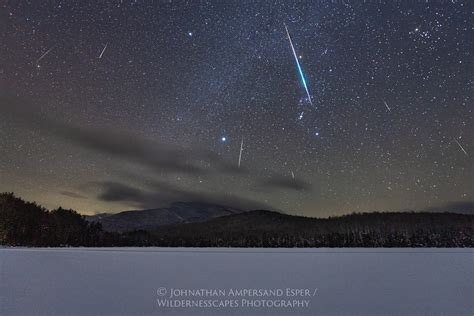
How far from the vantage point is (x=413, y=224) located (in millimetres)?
11461

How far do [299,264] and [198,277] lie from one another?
192 centimetres

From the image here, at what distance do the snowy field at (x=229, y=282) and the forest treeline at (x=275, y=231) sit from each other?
70cm

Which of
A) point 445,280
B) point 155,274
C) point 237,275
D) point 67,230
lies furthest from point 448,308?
point 67,230

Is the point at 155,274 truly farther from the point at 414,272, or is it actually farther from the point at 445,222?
the point at 445,222

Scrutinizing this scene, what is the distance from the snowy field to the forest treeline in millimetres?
701

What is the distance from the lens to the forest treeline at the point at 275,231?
33.9 feet

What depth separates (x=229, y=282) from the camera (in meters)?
8.00

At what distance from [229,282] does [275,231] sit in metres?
3.32
